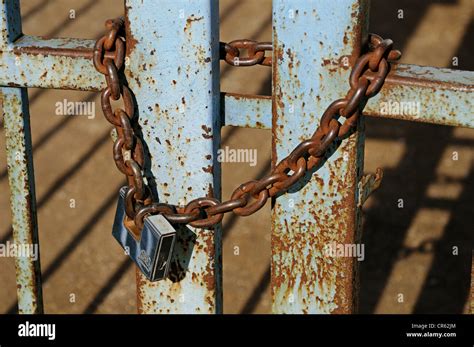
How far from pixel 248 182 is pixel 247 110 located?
5.0 inches

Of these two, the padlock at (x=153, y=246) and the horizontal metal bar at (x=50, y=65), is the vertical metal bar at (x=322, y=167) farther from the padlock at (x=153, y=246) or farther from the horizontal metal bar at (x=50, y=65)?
the horizontal metal bar at (x=50, y=65)

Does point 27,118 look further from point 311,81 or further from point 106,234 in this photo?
point 106,234

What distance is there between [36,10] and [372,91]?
15.4 feet

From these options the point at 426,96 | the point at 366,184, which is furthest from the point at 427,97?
the point at 366,184

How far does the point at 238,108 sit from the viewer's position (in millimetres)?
1455

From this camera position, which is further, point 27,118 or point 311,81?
point 27,118

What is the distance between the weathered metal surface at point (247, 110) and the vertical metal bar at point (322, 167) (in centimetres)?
3

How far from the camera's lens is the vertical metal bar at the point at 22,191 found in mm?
1554

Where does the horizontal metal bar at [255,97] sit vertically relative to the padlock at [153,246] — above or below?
above

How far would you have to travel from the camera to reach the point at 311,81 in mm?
1358

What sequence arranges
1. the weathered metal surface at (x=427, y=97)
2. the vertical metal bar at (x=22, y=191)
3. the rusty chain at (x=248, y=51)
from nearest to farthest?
the weathered metal surface at (x=427, y=97) < the rusty chain at (x=248, y=51) < the vertical metal bar at (x=22, y=191)

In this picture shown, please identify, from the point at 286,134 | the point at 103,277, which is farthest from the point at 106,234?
the point at 286,134

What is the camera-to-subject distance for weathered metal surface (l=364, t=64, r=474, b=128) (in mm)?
1291

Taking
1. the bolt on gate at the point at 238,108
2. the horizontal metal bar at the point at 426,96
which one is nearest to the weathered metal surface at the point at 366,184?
the bolt on gate at the point at 238,108
